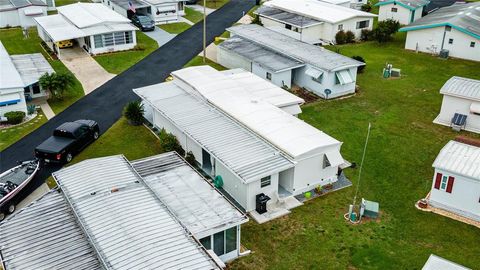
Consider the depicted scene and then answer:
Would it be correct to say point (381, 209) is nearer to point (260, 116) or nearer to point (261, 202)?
point (261, 202)

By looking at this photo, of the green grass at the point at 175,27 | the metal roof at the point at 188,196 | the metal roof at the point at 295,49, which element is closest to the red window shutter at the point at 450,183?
the metal roof at the point at 188,196

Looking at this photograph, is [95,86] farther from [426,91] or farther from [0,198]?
[426,91]

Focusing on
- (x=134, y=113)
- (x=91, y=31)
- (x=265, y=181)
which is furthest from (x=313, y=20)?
(x=265, y=181)

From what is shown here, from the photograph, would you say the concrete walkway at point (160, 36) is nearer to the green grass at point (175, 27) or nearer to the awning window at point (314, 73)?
the green grass at point (175, 27)

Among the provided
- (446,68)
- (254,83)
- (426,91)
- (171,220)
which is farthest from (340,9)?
(171,220)

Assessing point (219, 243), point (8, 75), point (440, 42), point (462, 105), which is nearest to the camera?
point (219, 243)

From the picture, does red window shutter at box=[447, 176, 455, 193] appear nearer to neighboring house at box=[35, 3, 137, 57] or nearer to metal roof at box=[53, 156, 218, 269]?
metal roof at box=[53, 156, 218, 269]
